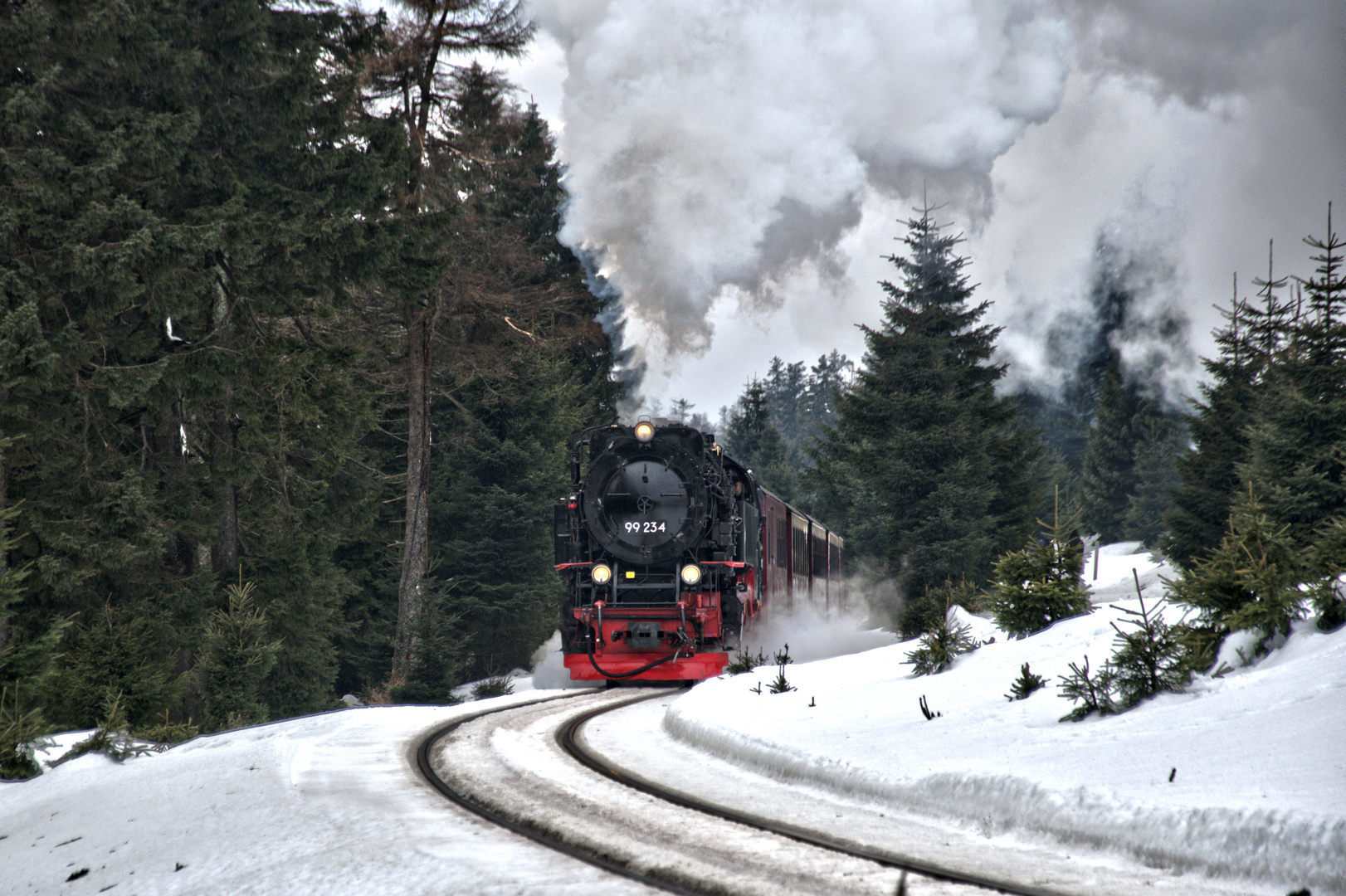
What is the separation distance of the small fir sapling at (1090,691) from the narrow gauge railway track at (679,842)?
2.51m

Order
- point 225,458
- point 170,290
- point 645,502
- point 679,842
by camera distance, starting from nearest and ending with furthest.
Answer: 1. point 679,842
2. point 170,290
3. point 645,502
4. point 225,458

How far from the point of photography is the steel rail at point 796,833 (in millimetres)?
4470

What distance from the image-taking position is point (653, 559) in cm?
1566

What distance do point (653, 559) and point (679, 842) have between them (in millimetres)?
10250

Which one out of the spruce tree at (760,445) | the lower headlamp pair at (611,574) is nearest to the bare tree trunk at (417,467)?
the lower headlamp pair at (611,574)

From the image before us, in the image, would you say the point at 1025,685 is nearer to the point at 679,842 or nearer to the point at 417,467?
the point at 679,842

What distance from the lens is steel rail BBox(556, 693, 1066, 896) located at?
4.47m

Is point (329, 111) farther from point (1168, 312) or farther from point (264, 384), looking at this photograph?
point (1168, 312)

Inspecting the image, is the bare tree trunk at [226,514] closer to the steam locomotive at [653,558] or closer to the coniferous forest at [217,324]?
the coniferous forest at [217,324]

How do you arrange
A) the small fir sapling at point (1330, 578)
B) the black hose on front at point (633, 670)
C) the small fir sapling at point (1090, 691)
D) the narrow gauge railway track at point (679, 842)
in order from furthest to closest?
the black hose on front at point (633, 670), the small fir sapling at point (1090, 691), the small fir sapling at point (1330, 578), the narrow gauge railway track at point (679, 842)

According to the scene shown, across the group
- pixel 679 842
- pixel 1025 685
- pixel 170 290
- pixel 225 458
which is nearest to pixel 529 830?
pixel 679 842

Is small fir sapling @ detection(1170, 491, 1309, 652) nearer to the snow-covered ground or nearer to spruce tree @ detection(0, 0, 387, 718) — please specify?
the snow-covered ground

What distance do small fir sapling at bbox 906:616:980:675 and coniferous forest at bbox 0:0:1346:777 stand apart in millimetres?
366

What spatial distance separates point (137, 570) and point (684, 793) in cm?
1243
